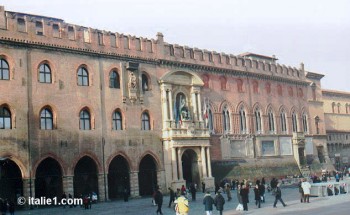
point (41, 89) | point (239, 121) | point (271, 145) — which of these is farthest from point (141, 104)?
point (271, 145)

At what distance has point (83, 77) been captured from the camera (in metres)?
33.2

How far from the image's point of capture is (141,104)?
36.0 m

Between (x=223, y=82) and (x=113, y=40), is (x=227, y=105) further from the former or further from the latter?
(x=113, y=40)

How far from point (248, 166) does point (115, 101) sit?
50.8ft

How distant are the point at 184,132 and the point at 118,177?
6502mm

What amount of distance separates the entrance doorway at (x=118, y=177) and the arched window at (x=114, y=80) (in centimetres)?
532

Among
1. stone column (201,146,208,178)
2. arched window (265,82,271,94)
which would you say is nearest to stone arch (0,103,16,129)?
stone column (201,146,208,178)

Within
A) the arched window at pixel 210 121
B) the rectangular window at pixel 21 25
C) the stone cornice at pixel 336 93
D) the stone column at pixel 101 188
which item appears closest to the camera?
the rectangular window at pixel 21 25

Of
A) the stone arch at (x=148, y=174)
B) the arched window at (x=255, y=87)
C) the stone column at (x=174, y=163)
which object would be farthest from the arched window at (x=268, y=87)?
the stone arch at (x=148, y=174)

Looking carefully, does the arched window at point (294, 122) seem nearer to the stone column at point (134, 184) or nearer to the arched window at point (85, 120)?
the stone column at point (134, 184)

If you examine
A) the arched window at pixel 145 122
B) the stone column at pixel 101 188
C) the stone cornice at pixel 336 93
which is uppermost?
the stone cornice at pixel 336 93

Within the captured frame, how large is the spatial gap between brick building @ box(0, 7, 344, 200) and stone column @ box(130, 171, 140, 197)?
0.24 feet

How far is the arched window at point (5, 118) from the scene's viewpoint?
28578 mm

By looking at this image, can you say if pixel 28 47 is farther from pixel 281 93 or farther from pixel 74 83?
pixel 281 93
